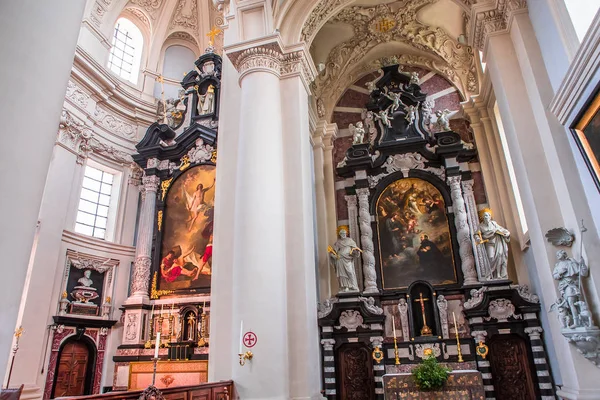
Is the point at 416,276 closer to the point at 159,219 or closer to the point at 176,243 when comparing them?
the point at 176,243

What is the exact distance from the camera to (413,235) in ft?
36.6

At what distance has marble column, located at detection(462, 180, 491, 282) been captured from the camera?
989 cm

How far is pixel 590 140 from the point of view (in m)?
5.46

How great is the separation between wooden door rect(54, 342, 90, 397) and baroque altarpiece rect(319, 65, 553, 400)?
25.4 ft

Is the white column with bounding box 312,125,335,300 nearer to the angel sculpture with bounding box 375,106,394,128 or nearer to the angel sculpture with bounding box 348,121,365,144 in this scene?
the angel sculpture with bounding box 348,121,365,144

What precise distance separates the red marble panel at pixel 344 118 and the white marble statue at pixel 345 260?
4100 millimetres

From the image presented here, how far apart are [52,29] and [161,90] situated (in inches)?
642

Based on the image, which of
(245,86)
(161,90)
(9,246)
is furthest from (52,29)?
(161,90)

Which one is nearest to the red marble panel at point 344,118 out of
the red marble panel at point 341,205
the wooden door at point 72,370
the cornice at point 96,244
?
the red marble panel at point 341,205

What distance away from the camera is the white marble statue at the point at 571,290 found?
5887 mm

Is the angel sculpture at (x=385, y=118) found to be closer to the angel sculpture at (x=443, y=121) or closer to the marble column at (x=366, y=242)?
the angel sculpture at (x=443, y=121)

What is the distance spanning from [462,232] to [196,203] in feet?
27.6

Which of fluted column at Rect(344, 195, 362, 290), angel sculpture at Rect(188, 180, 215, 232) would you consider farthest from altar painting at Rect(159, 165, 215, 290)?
fluted column at Rect(344, 195, 362, 290)

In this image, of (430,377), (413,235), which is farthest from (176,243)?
(430,377)
